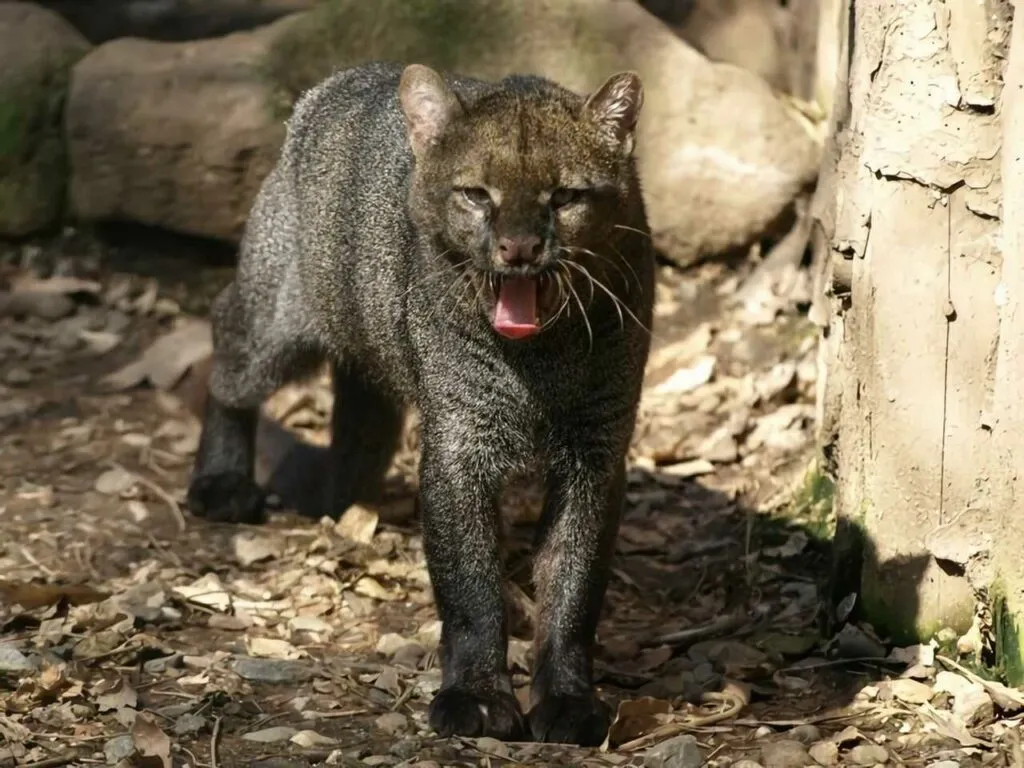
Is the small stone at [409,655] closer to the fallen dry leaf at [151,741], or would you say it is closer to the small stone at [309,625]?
the small stone at [309,625]

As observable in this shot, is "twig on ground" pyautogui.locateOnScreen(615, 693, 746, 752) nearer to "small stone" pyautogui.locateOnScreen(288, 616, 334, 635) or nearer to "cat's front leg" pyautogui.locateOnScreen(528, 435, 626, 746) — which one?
"cat's front leg" pyautogui.locateOnScreen(528, 435, 626, 746)

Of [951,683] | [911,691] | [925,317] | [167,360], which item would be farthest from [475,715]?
[167,360]

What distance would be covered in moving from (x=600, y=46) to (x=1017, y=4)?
4.19 m

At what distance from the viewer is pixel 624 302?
556 cm

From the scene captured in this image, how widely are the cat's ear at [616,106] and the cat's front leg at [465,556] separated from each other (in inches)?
42.8

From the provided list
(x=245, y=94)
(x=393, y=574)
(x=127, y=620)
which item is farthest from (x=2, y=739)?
(x=245, y=94)

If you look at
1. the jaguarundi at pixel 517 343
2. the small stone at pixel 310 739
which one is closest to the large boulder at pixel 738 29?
the jaguarundi at pixel 517 343

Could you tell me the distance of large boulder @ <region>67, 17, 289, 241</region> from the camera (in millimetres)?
9266

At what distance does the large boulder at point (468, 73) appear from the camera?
9.05m

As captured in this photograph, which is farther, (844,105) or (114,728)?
(844,105)

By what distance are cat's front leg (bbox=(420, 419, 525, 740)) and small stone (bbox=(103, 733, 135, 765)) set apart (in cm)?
99

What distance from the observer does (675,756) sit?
5.08 metres

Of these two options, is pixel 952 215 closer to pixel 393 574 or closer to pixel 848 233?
pixel 848 233

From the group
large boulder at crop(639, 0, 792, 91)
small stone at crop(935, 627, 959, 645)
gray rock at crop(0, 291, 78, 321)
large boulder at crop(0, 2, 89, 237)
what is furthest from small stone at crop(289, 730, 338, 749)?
large boulder at crop(639, 0, 792, 91)
